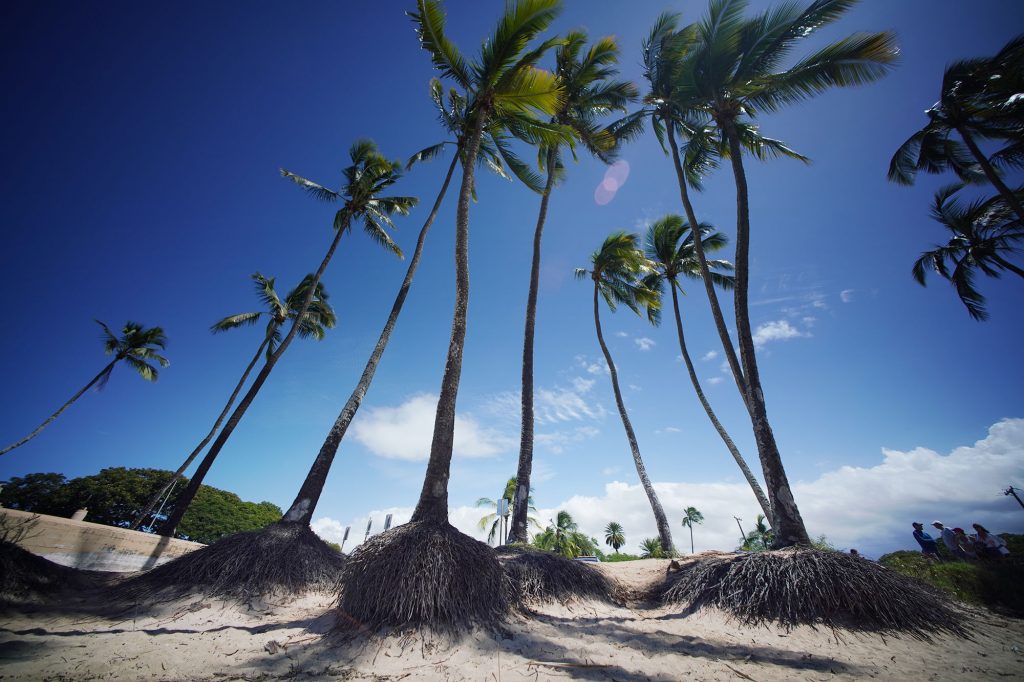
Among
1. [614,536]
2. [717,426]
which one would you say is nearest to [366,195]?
[717,426]

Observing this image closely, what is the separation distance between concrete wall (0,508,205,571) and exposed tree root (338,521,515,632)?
21.3ft

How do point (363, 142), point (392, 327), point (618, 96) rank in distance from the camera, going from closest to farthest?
point (392, 327) < point (618, 96) < point (363, 142)

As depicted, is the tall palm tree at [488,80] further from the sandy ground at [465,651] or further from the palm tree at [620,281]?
the palm tree at [620,281]

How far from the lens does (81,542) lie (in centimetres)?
775

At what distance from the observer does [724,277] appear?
17.9m

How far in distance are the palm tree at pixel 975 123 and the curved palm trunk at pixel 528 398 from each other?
1315 centimetres

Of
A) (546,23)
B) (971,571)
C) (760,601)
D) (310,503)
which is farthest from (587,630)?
(546,23)

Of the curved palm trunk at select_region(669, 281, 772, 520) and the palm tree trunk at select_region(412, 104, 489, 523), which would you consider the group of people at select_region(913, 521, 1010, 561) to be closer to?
the curved palm trunk at select_region(669, 281, 772, 520)

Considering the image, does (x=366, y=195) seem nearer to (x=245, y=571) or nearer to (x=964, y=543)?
(x=245, y=571)

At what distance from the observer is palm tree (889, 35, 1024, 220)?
10758mm

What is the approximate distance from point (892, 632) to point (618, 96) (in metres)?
16.8

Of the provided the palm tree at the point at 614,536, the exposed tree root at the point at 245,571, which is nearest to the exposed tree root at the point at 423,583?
the exposed tree root at the point at 245,571

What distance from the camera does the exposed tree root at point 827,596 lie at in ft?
16.6

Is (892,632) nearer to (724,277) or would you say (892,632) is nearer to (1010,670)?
(1010,670)
